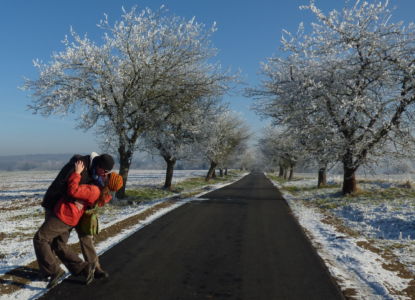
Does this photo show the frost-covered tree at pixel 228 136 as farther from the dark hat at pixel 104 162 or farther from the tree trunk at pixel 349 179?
the dark hat at pixel 104 162

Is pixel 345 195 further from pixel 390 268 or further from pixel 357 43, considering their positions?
pixel 390 268

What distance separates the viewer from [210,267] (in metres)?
5.48

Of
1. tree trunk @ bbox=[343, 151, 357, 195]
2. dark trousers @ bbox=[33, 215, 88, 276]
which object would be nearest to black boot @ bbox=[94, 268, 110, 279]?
dark trousers @ bbox=[33, 215, 88, 276]

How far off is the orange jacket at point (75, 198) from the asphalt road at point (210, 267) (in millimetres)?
956

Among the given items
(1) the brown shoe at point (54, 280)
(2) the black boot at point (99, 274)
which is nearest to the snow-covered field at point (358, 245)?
(1) the brown shoe at point (54, 280)

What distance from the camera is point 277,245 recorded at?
716cm

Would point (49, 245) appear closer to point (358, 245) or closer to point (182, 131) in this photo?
point (358, 245)

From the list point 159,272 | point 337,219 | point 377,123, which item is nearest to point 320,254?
point 159,272

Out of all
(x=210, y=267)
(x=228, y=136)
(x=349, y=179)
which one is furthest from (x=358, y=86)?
(x=228, y=136)

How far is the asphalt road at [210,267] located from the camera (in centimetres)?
436

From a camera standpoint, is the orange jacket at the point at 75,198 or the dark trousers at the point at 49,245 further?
the dark trousers at the point at 49,245

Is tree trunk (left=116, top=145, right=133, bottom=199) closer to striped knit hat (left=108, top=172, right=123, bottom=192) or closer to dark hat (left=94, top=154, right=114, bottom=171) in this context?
striped knit hat (left=108, top=172, right=123, bottom=192)

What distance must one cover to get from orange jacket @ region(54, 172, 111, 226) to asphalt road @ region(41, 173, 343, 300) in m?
0.96

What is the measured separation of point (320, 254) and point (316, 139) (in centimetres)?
1071
